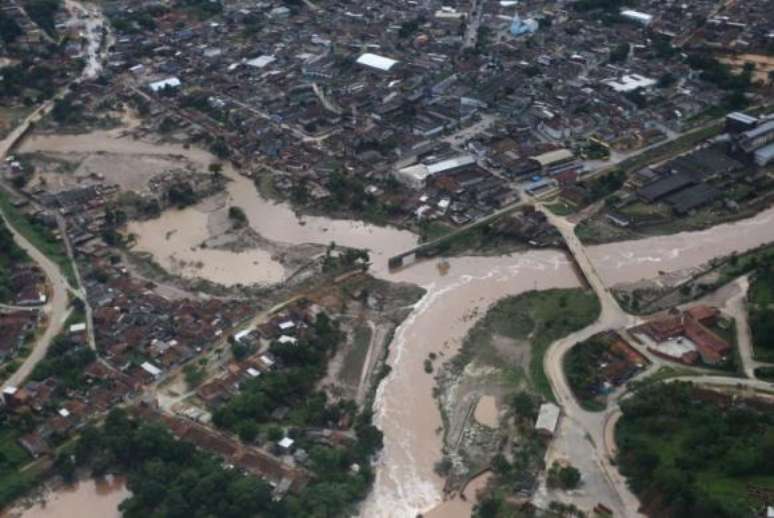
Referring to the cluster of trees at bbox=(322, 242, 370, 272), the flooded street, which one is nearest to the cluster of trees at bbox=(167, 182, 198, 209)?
the cluster of trees at bbox=(322, 242, 370, 272)

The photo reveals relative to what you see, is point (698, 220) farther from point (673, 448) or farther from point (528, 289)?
point (673, 448)

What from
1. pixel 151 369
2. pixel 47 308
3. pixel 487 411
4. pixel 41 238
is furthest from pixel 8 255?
pixel 487 411

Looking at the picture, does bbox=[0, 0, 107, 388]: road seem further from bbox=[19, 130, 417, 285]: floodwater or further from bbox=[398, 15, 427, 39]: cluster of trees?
bbox=[398, 15, 427, 39]: cluster of trees

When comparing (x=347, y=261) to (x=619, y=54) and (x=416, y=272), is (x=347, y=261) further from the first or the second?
(x=619, y=54)

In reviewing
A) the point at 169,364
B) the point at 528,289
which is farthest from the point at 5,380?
the point at 528,289

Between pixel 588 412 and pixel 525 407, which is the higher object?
pixel 525 407
